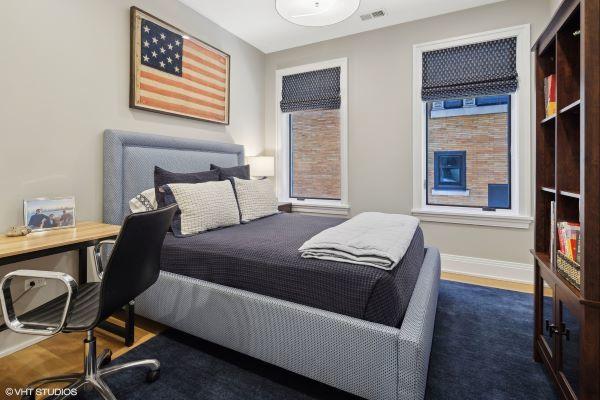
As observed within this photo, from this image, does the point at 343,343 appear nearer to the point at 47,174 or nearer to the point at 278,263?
the point at 278,263

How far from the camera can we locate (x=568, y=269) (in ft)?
4.51

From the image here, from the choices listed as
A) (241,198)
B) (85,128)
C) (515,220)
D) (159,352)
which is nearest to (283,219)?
(241,198)

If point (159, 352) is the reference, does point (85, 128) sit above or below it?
above

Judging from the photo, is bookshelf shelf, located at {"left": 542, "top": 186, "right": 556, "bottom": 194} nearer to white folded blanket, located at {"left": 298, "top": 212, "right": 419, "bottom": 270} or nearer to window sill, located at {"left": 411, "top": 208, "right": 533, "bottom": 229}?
white folded blanket, located at {"left": 298, "top": 212, "right": 419, "bottom": 270}

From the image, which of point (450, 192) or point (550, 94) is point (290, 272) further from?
point (450, 192)

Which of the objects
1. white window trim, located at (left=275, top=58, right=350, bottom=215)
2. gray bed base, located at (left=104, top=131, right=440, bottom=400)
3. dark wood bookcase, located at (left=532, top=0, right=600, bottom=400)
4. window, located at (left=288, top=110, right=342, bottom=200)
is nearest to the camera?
dark wood bookcase, located at (left=532, top=0, right=600, bottom=400)

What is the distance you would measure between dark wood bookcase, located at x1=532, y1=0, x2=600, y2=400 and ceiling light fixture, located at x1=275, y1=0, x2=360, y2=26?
3.83 feet

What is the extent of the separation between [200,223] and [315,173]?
90.0 inches

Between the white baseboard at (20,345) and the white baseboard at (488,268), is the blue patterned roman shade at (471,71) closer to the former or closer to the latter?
the white baseboard at (488,268)

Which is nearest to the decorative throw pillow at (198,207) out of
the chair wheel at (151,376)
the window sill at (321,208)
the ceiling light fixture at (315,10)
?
the chair wheel at (151,376)

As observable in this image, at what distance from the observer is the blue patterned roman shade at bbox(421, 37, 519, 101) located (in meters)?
3.12

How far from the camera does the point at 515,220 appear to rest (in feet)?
10.3

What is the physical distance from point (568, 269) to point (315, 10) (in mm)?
2067

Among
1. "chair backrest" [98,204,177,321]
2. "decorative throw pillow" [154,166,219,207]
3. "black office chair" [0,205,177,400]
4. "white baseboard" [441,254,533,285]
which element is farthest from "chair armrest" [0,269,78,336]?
"white baseboard" [441,254,533,285]
